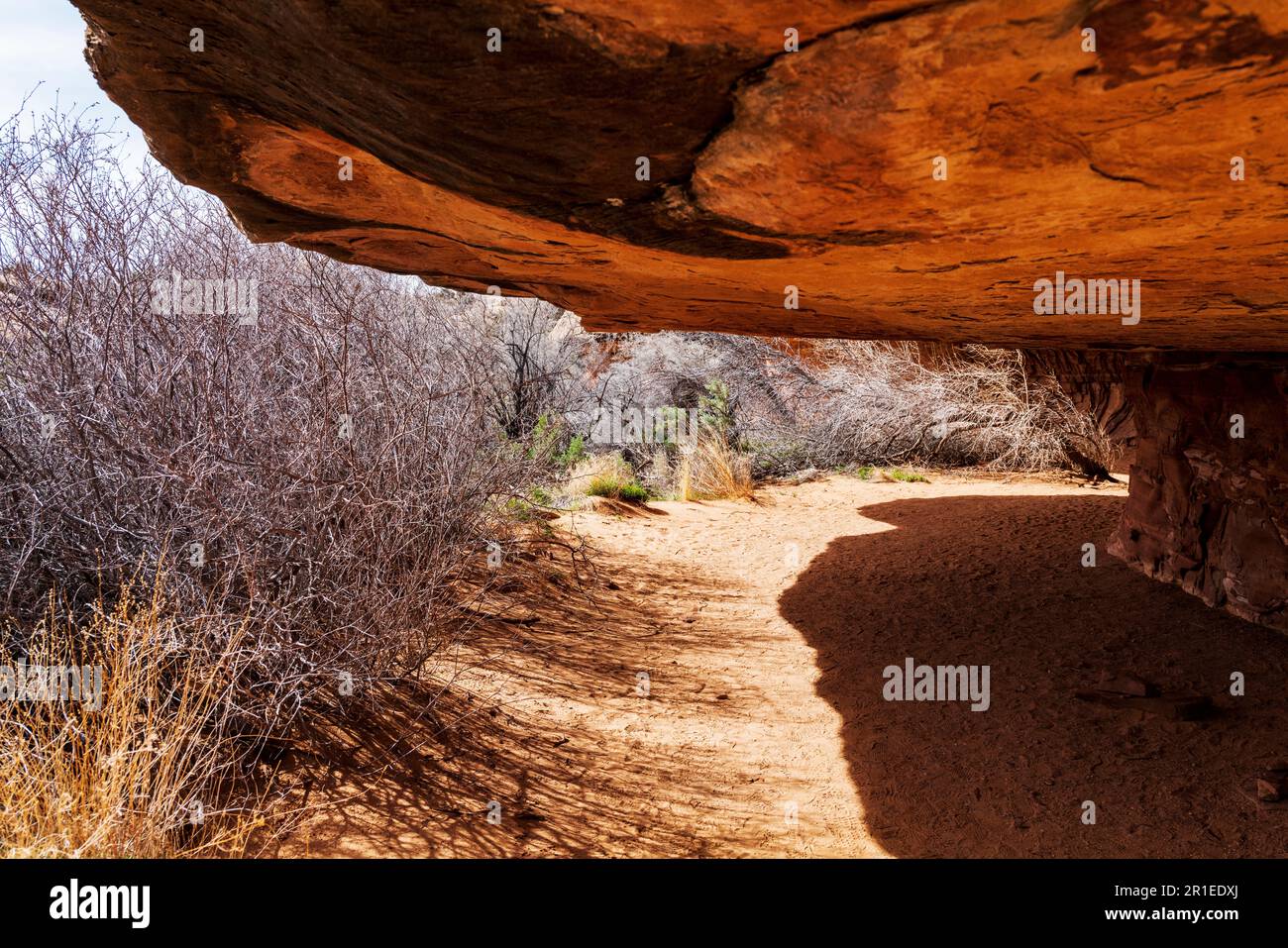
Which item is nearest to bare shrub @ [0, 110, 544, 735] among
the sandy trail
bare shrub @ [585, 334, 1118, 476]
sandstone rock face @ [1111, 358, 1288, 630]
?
the sandy trail

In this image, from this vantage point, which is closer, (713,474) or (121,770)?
(121,770)

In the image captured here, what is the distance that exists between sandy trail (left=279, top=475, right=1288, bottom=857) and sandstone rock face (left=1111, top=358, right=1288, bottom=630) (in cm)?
19

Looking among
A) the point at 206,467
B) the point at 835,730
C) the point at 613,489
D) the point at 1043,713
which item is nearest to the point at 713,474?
the point at 613,489

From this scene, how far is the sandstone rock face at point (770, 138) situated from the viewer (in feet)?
4.91

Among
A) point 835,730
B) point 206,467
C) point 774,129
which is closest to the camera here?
point 774,129

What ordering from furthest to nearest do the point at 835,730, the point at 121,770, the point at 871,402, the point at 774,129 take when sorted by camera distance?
the point at 871,402 < the point at 835,730 < the point at 121,770 < the point at 774,129

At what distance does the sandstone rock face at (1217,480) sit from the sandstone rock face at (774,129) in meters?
1.58

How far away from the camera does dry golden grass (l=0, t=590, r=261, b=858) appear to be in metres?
2.29

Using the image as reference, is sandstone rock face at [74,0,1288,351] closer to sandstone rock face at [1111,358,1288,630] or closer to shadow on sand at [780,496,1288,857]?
sandstone rock face at [1111,358,1288,630]

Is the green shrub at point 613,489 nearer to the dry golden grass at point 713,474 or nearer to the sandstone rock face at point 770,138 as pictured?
the dry golden grass at point 713,474

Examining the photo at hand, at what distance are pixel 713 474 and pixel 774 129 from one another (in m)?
8.75

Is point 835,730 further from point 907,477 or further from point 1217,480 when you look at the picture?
point 907,477

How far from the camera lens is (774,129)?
182 centimetres

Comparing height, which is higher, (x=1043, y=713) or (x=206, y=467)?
(x=206, y=467)
